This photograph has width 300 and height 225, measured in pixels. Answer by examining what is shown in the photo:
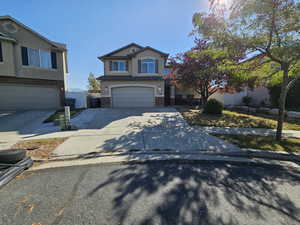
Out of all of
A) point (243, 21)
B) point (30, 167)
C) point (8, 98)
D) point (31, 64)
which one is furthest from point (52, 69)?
point (243, 21)

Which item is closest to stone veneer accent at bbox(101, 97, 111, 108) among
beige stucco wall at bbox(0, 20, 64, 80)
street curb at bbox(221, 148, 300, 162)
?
beige stucco wall at bbox(0, 20, 64, 80)

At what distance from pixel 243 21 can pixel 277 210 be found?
6.02 meters

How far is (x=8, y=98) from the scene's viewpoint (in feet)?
40.1

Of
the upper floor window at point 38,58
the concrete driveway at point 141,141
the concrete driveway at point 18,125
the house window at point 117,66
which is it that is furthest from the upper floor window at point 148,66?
the concrete driveway at point 141,141

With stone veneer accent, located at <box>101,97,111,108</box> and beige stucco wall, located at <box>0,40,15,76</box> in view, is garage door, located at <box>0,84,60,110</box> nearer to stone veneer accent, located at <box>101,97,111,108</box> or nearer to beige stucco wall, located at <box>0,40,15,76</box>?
beige stucco wall, located at <box>0,40,15,76</box>

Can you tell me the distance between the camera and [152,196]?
2.49 metres

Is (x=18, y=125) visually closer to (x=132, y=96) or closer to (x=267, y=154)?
(x=132, y=96)

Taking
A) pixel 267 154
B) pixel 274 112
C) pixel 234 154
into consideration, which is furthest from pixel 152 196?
pixel 274 112

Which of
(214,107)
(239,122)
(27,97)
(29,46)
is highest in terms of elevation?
(29,46)

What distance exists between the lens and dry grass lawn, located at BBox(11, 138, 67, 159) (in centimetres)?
434

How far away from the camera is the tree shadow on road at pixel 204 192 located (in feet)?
6.80

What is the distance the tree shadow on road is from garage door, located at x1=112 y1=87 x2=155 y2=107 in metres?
11.8

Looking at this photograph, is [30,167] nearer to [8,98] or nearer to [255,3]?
[255,3]

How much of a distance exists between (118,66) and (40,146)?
1356 cm
